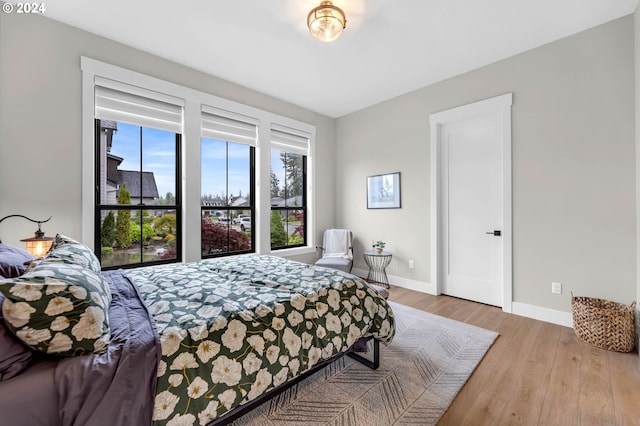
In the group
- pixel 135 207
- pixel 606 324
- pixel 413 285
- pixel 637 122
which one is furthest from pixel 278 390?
pixel 637 122

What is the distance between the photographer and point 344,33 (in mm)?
2635

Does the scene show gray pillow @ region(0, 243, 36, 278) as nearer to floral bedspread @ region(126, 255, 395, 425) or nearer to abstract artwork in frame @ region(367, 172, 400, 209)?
floral bedspread @ region(126, 255, 395, 425)

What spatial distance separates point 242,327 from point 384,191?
337 cm

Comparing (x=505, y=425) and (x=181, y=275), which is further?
(x=181, y=275)

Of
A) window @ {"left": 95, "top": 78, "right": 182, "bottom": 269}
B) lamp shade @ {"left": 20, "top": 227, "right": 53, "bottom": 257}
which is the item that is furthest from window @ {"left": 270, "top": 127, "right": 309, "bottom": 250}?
lamp shade @ {"left": 20, "top": 227, "right": 53, "bottom": 257}

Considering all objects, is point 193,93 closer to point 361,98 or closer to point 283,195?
point 283,195

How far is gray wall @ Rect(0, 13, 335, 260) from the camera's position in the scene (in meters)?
2.28

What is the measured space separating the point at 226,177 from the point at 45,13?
7.10 feet

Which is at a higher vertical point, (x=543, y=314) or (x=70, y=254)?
(x=70, y=254)

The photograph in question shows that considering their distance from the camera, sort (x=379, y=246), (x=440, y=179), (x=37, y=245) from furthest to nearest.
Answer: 1. (x=379, y=246)
2. (x=440, y=179)
3. (x=37, y=245)

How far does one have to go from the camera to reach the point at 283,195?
14.6 ft

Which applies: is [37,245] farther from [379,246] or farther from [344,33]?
[379,246]

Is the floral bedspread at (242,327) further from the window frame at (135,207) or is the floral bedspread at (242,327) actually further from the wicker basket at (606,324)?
the wicker basket at (606,324)

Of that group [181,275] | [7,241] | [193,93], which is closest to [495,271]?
[181,275]
